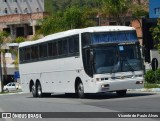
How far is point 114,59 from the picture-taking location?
27.6m

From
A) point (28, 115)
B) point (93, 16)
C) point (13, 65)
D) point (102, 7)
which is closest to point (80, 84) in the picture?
point (28, 115)

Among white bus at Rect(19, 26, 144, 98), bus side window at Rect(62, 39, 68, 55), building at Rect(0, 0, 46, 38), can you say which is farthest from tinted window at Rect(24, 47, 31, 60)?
building at Rect(0, 0, 46, 38)

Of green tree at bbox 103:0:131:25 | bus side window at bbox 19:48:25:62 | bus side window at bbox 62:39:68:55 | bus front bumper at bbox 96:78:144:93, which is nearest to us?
bus front bumper at bbox 96:78:144:93

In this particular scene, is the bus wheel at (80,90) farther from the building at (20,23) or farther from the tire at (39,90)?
the building at (20,23)

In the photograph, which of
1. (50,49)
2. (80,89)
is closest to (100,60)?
(80,89)

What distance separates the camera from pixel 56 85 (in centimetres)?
3297

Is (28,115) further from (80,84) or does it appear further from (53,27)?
(53,27)

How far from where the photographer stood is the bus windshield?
27531 mm

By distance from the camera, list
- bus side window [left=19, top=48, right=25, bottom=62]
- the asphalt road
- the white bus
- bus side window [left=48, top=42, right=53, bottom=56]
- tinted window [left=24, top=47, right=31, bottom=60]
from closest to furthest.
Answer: the asphalt road, the white bus, bus side window [left=48, top=42, right=53, bottom=56], tinted window [left=24, top=47, right=31, bottom=60], bus side window [left=19, top=48, right=25, bottom=62]

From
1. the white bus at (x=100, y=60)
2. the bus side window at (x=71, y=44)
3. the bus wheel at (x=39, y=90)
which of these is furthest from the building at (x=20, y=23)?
the bus side window at (x=71, y=44)

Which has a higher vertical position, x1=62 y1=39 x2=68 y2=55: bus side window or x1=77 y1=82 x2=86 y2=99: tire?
x1=62 y1=39 x2=68 y2=55: bus side window

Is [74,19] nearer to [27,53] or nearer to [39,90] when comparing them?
[27,53]

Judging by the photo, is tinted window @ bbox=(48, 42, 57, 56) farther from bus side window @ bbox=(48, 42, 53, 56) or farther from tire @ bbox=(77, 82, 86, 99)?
tire @ bbox=(77, 82, 86, 99)

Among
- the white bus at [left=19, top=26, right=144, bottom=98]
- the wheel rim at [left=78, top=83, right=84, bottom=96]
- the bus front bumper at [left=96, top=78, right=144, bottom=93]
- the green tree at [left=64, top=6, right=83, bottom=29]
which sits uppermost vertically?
the green tree at [left=64, top=6, right=83, bottom=29]
